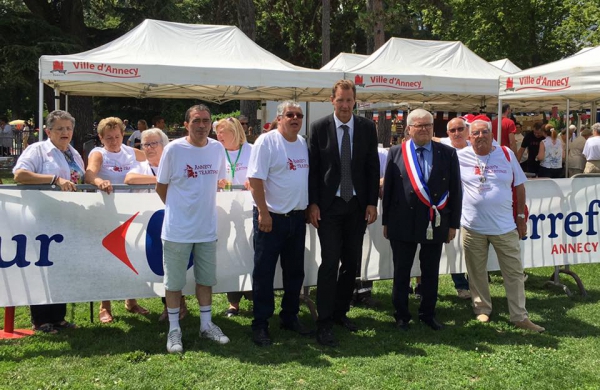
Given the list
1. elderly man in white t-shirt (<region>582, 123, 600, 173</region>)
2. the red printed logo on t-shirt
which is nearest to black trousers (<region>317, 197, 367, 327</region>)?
the red printed logo on t-shirt

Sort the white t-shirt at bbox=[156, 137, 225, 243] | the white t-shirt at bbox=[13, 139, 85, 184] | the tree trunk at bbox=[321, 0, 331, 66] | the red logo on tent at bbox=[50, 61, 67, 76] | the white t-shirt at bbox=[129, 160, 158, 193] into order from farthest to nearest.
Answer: the tree trunk at bbox=[321, 0, 331, 66]
the red logo on tent at bbox=[50, 61, 67, 76]
the white t-shirt at bbox=[129, 160, 158, 193]
the white t-shirt at bbox=[13, 139, 85, 184]
the white t-shirt at bbox=[156, 137, 225, 243]

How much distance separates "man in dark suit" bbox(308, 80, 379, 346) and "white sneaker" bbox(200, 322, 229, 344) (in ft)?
2.59

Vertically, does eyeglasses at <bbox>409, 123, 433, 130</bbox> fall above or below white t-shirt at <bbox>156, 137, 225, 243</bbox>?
above

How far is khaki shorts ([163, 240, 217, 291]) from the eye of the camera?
4.58 m

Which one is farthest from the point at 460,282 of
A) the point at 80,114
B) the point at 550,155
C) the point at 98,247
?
the point at 80,114

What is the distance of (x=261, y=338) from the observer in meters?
4.77

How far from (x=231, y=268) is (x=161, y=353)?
1081 millimetres

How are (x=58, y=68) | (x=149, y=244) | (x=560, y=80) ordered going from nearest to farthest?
(x=149, y=244), (x=560, y=80), (x=58, y=68)

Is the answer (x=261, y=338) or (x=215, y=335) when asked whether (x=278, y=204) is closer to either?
(x=261, y=338)

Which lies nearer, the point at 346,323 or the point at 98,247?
the point at 98,247

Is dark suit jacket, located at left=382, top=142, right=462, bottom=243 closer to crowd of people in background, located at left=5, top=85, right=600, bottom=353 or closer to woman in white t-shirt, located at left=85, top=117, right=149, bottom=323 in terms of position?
crowd of people in background, located at left=5, top=85, right=600, bottom=353

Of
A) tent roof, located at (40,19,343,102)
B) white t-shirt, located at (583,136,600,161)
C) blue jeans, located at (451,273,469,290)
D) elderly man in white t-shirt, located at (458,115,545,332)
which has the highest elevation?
tent roof, located at (40,19,343,102)

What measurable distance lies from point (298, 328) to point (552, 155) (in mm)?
10089

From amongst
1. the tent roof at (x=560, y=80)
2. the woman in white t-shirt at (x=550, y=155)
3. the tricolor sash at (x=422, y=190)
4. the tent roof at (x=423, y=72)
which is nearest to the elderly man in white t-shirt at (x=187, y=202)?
the tricolor sash at (x=422, y=190)
